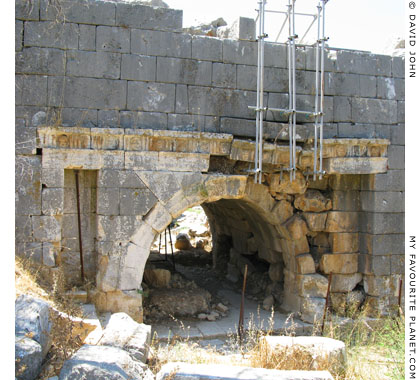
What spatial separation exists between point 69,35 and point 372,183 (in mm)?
5196

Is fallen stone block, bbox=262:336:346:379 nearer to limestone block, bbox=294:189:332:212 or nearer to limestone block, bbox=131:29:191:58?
limestone block, bbox=294:189:332:212

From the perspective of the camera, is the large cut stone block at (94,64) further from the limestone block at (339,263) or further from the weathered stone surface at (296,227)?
the limestone block at (339,263)

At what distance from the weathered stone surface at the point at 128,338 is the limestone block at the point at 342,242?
4.11 m

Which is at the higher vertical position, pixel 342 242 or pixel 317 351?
pixel 342 242

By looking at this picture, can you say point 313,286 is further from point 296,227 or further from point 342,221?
point 342,221

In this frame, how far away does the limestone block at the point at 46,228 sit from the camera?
6.52 m

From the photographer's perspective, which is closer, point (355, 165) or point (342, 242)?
point (355, 165)

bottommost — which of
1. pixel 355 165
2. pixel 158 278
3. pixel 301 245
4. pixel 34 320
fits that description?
pixel 158 278

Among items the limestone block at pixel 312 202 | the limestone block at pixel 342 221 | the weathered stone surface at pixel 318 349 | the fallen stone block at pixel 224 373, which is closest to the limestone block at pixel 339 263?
the limestone block at pixel 342 221

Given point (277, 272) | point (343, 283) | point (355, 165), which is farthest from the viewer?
point (277, 272)

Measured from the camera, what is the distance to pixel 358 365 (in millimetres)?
5453

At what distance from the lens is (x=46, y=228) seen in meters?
6.55

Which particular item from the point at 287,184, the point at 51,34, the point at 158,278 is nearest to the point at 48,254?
the point at 158,278

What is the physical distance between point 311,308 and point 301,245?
1047 mm
